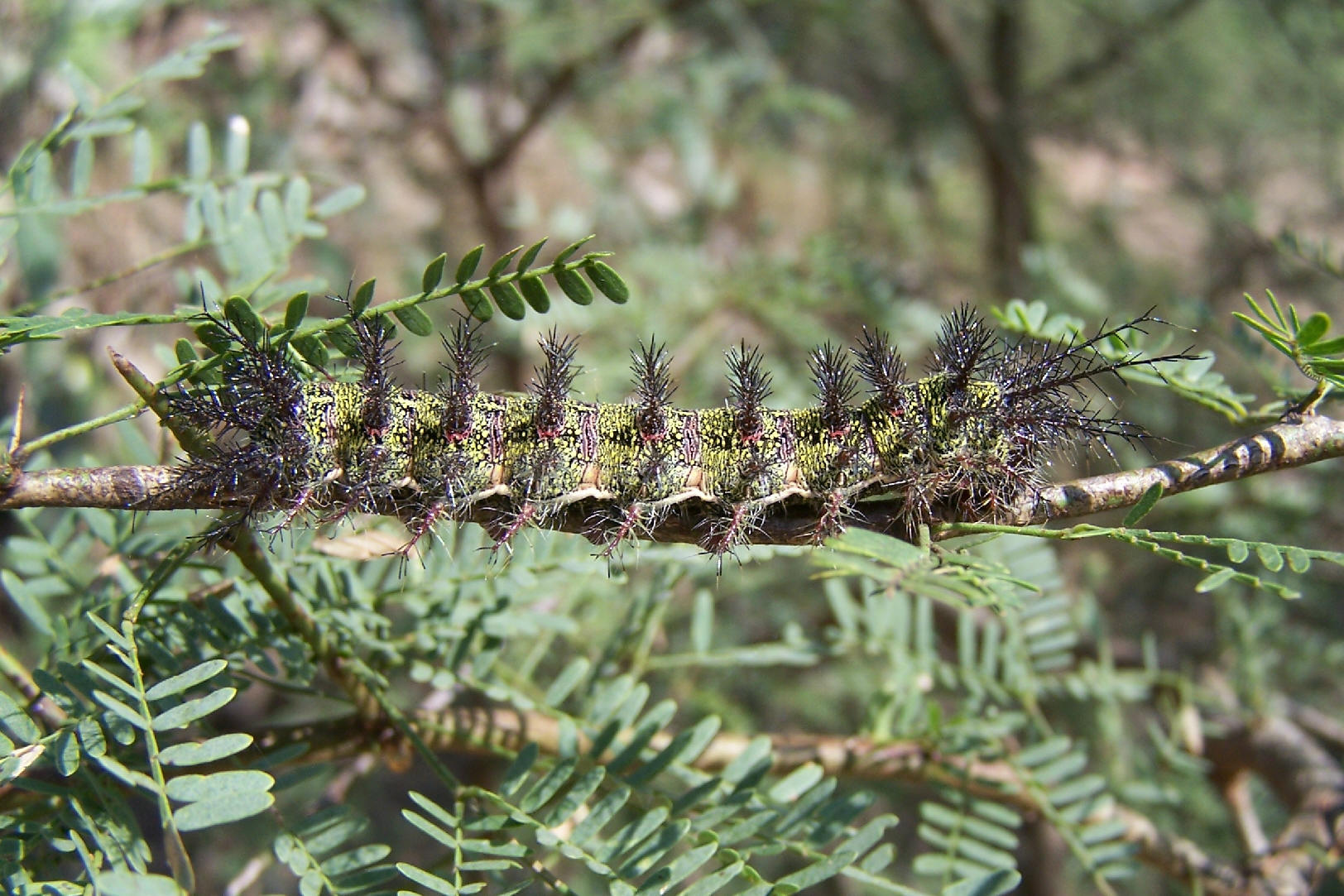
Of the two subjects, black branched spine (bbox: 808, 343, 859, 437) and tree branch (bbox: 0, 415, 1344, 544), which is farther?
black branched spine (bbox: 808, 343, 859, 437)

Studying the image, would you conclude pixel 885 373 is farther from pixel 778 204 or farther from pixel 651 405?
pixel 778 204

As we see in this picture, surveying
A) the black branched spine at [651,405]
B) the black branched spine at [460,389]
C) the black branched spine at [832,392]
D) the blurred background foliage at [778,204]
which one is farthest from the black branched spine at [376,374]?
the black branched spine at [832,392]

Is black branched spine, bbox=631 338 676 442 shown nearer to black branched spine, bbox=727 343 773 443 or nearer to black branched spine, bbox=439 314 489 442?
black branched spine, bbox=727 343 773 443

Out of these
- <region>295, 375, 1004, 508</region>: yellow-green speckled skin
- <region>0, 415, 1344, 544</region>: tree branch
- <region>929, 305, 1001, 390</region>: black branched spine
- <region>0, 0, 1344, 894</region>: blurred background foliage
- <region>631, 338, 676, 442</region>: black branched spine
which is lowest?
<region>0, 415, 1344, 544</region>: tree branch

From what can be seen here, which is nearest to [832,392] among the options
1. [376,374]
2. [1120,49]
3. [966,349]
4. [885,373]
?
[885,373]

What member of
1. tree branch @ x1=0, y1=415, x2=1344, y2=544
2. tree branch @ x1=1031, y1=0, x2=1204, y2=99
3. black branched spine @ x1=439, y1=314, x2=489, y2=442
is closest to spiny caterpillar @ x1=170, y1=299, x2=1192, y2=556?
black branched spine @ x1=439, y1=314, x2=489, y2=442

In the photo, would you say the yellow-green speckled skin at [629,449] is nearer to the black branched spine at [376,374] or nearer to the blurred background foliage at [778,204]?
the black branched spine at [376,374]
